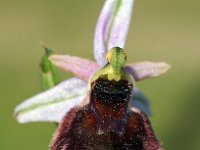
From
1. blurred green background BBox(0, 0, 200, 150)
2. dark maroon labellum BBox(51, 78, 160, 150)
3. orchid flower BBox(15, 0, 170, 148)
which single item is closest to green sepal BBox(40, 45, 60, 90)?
orchid flower BBox(15, 0, 170, 148)

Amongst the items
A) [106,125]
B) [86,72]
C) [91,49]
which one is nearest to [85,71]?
[86,72]

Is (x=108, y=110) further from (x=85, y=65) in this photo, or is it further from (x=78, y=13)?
(x=78, y=13)

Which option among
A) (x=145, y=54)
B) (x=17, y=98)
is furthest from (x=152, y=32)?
(x=17, y=98)

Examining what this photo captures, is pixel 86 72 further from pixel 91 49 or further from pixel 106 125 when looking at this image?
pixel 91 49

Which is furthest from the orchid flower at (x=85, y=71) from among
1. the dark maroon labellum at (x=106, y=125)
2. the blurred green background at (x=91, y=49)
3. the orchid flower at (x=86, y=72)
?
the blurred green background at (x=91, y=49)

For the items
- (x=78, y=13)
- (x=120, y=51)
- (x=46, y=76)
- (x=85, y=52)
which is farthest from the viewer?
(x=78, y=13)

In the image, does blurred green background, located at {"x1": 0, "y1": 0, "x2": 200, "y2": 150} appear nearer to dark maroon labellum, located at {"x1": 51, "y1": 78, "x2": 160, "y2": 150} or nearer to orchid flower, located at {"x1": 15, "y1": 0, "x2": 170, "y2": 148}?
orchid flower, located at {"x1": 15, "y1": 0, "x2": 170, "y2": 148}
